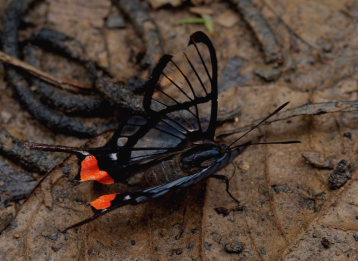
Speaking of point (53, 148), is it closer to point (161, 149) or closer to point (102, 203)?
point (102, 203)

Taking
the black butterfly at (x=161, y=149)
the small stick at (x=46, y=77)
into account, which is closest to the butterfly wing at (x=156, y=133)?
the black butterfly at (x=161, y=149)

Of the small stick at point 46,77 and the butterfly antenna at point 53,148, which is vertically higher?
the small stick at point 46,77

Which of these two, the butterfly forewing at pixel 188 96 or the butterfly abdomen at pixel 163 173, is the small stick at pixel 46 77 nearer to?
the butterfly forewing at pixel 188 96

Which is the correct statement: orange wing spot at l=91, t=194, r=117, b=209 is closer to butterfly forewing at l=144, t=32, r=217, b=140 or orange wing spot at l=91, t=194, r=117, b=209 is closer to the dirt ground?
the dirt ground

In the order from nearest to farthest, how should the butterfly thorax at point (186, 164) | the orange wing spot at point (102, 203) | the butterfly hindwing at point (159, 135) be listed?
the orange wing spot at point (102, 203) < the butterfly hindwing at point (159, 135) < the butterfly thorax at point (186, 164)

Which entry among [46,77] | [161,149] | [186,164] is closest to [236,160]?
[186,164]

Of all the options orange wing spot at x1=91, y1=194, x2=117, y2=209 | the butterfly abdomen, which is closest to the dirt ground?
the butterfly abdomen
